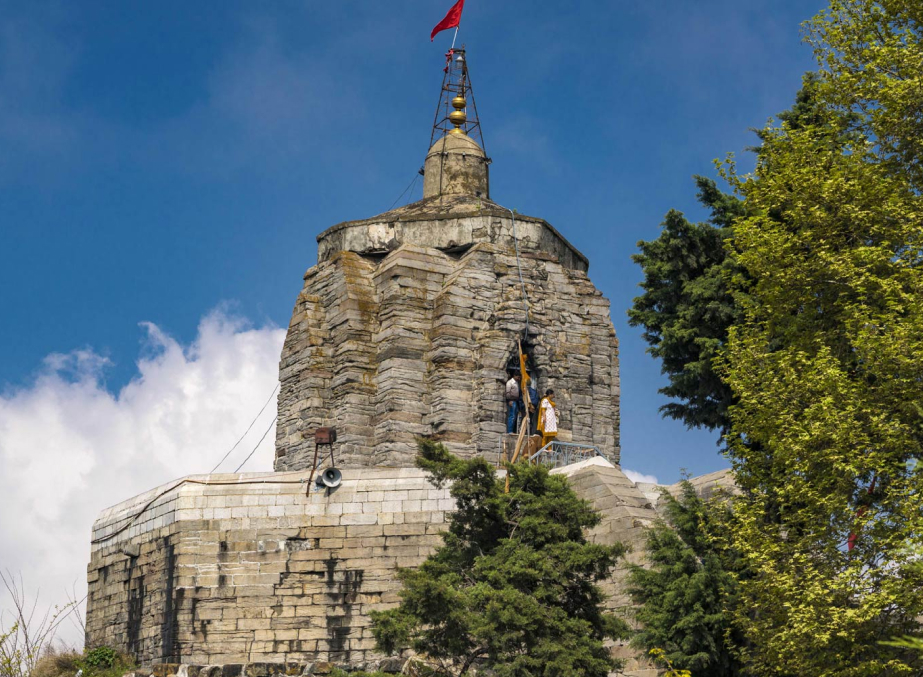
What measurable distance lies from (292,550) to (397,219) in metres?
7.67

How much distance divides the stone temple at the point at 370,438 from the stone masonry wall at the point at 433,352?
0.03 meters

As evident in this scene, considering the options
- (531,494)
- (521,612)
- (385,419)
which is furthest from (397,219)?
(521,612)

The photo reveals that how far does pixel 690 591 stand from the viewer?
15602mm

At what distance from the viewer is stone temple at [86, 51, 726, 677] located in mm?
19094

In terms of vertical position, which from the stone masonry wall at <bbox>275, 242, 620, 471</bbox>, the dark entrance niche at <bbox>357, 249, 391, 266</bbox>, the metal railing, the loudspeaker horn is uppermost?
the dark entrance niche at <bbox>357, 249, 391, 266</bbox>

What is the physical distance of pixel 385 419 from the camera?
22719 millimetres

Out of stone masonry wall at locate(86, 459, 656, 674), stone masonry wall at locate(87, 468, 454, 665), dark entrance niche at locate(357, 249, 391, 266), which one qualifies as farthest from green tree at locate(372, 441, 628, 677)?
dark entrance niche at locate(357, 249, 391, 266)

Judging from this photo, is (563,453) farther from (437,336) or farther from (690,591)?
(690,591)

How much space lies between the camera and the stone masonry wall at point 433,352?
22734mm

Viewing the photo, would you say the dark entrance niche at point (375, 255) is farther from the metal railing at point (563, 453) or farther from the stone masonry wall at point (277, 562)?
the stone masonry wall at point (277, 562)

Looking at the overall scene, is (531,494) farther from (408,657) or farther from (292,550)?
(292,550)

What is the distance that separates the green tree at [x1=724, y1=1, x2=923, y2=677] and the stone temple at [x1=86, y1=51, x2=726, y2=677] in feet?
8.77

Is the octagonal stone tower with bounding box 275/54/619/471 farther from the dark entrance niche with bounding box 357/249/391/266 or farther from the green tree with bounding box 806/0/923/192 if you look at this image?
the green tree with bounding box 806/0/923/192

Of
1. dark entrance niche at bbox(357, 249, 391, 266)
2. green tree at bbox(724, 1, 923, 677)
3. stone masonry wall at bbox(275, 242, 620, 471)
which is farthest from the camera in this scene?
dark entrance niche at bbox(357, 249, 391, 266)
